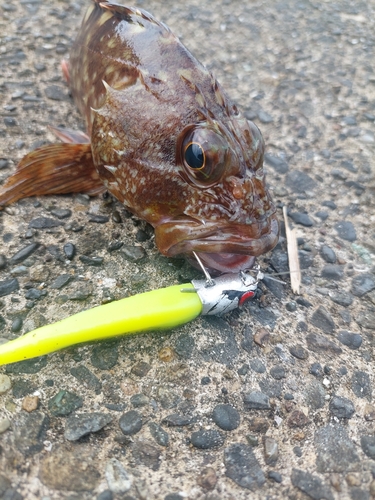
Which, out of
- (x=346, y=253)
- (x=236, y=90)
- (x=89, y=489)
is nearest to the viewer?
(x=89, y=489)

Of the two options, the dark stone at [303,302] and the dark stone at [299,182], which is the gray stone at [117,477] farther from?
the dark stone at [299,182]

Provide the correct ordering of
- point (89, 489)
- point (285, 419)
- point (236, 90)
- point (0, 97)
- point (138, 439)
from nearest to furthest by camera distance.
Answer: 1. point (89, 489)
2. point (138, 439)
3. point (285, 419)
4. point (0, 97)
5. point (236, 90)

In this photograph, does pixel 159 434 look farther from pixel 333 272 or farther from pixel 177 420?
pixel 333 272

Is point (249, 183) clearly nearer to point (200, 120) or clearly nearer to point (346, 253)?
point (200, 120)

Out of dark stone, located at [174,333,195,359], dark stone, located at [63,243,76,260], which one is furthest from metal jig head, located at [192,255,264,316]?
dark stone, located at [63,243,76,260]

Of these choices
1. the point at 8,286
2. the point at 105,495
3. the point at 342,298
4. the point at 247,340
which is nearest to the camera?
the point at 105,495

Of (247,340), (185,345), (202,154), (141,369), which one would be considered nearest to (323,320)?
(247,340)

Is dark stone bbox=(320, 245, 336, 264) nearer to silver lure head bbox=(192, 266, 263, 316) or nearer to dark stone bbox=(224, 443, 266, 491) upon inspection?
Result: silver lure head bbox=(192, 266, 263, 316)

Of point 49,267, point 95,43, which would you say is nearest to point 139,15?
point 95,43
